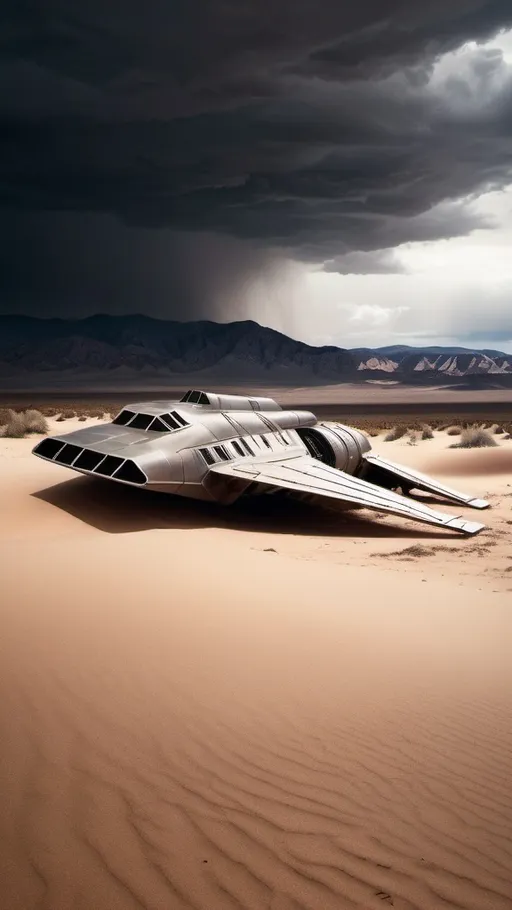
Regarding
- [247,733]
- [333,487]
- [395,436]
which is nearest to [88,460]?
[333,487]

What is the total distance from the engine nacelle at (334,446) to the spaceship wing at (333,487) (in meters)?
2.86

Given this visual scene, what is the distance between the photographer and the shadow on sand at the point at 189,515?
446 inches

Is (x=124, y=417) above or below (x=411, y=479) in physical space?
above

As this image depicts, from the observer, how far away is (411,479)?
55.0 ft

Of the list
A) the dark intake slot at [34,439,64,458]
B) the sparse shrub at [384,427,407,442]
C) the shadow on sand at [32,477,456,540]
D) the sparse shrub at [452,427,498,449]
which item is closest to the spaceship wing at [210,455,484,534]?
the shadow on sand at [32,477,456,540]

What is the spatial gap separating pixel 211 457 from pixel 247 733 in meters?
8.35

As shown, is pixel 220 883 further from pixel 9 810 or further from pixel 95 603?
pixel 95 603

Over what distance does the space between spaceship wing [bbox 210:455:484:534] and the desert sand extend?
9.86 feet

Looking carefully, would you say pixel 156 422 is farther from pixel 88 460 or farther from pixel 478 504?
pixel 478 504

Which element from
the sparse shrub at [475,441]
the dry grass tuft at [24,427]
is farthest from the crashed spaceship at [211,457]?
the sparse shrub at [475,441]

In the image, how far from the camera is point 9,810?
318 cm

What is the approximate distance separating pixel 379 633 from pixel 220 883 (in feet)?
12.3

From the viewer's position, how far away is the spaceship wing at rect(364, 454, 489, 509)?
15648mm

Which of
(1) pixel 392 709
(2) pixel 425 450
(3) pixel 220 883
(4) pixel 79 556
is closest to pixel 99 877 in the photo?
(3) pixel 220 883
